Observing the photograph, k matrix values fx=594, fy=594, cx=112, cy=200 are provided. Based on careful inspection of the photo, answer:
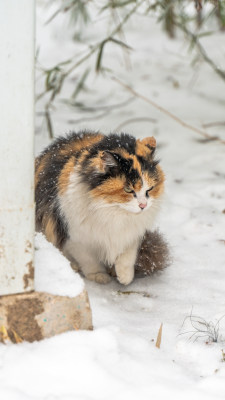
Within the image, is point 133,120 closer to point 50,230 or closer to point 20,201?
point 50,230

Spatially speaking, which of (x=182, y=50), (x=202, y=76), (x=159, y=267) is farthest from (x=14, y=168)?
(x=182, y=50)

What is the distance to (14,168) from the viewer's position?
6.23ft

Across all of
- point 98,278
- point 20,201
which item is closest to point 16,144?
point 20,201

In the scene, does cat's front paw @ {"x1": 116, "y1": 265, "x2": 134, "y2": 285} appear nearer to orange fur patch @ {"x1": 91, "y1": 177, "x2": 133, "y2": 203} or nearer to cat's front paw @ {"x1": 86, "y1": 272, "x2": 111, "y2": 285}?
cat's front paw @ {"x1": 86, "y1": 272, "x2": 111, "y2": 285}

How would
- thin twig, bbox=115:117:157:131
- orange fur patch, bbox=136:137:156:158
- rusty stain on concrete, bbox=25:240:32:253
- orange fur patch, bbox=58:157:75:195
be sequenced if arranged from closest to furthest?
rusty stain on concrete, bbox=25:240:32:253 < orange fur patch, bbox=136:137:156:158 < orange fur patch, bbox=58:157:75:195 < thin twig, bbox=115:117:157:131

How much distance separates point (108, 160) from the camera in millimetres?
2496

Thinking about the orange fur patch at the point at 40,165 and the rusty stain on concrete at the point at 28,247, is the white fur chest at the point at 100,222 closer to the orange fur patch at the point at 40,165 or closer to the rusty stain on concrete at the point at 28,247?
the orange fur patch at the point at 40,165

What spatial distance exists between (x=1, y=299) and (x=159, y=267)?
1068 millimetres

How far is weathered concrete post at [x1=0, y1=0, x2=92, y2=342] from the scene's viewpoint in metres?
1.81

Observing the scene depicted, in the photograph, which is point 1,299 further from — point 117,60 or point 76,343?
point 117,60

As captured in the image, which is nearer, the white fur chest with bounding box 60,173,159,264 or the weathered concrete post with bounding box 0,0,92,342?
the weathered concrete post with bounding box 0,0,92,342

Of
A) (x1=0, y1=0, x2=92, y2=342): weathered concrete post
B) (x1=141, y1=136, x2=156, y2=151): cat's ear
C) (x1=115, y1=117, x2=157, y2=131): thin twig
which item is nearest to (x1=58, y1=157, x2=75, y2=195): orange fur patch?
(x1=141, y1=136, x2=156, y2=151): cat's ear

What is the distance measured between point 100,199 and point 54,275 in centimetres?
53

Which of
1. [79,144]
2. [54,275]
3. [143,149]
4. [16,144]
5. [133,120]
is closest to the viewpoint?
[16,144]
